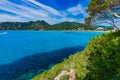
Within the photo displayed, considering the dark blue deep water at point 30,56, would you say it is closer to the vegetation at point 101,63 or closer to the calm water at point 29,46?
the calm water at point 29,46

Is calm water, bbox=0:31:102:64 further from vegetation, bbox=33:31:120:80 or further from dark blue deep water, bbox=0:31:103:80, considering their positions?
vegetation, bbox=33:31:120:80

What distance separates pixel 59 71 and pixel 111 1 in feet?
21.9

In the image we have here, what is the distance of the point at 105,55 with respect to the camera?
1523 centimetres

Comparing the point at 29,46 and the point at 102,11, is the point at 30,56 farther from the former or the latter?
the point at 102,11

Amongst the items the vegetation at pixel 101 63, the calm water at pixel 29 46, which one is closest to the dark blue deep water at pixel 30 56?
the calm water at pixel 29 46

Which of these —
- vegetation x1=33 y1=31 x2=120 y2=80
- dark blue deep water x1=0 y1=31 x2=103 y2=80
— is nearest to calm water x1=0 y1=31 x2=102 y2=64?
dark blue deep water x1=0 y1=31 x2=103 y2=80

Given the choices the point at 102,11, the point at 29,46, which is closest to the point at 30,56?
the point at 29,46

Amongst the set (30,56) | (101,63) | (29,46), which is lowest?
(29,46)

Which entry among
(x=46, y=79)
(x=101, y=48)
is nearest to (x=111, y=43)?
(x=101, y=48)

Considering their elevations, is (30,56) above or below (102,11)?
Answer: below

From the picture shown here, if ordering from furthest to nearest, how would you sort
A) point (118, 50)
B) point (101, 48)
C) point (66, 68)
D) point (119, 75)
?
point (66, 68) → point (101, 48) → point (118, 50) → point (119, 75)

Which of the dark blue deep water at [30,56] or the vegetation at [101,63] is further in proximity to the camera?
the dark blue deep water at [30,56]

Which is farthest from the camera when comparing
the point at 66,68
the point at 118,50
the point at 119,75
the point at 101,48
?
the point at 66,68

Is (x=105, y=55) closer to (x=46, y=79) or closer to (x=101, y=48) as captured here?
(x=101, y=48)
